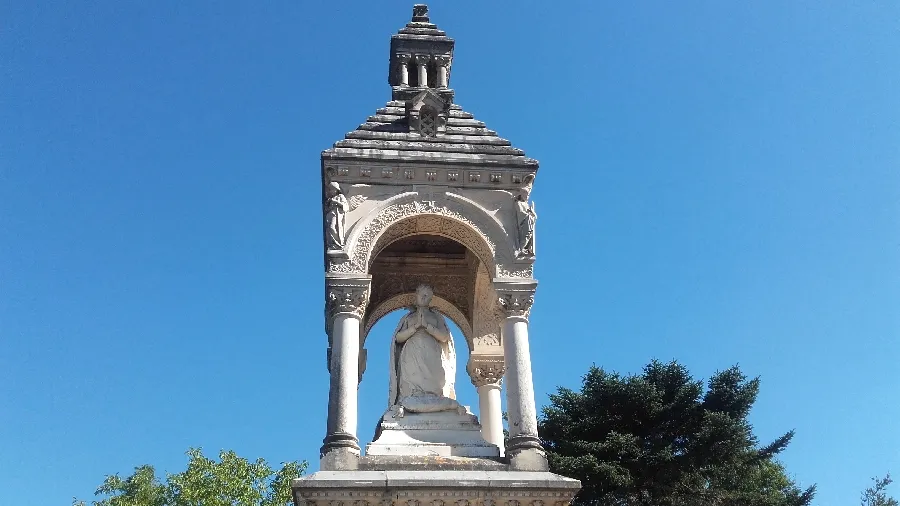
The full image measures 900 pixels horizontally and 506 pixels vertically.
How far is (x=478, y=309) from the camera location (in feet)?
47.4

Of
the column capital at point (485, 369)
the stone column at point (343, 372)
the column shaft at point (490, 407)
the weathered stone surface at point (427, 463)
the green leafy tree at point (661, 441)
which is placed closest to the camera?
the stone column at point (343, 372)

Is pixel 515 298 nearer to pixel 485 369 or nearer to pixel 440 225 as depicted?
pixel 440 225

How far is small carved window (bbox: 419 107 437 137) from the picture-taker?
12.9 meters

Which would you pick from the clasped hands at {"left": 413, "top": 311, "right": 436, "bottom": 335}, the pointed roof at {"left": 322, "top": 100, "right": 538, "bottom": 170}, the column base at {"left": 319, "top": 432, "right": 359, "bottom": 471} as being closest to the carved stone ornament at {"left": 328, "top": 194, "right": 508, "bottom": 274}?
the pointed roof at {"left": 322, "top": 100, "right": 538, "bottom": 170}

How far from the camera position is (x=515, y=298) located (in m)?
11.5

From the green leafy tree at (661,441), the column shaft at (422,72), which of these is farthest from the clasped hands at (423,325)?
the green leafy tree at (661,441)

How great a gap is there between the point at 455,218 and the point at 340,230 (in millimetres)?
1744

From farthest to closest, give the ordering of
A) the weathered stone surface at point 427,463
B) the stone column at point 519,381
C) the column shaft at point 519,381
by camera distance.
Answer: the column shaft at point 519,381 → the stone column at point 519,381 → the weathered stone surface at point 427,463

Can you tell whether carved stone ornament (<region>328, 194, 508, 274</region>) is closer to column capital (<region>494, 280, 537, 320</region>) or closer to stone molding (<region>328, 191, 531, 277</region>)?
stone molding (<region>328, 191, 531, 277</region>)

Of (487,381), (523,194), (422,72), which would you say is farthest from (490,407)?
(422,72)

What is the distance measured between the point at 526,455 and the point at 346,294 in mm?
3270

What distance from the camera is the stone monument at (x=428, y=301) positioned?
32.4 ft

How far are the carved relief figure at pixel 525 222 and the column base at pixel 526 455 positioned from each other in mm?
2768

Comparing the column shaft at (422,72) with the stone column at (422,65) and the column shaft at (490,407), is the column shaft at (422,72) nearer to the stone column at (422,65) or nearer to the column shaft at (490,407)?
the stone column at (422,65)
